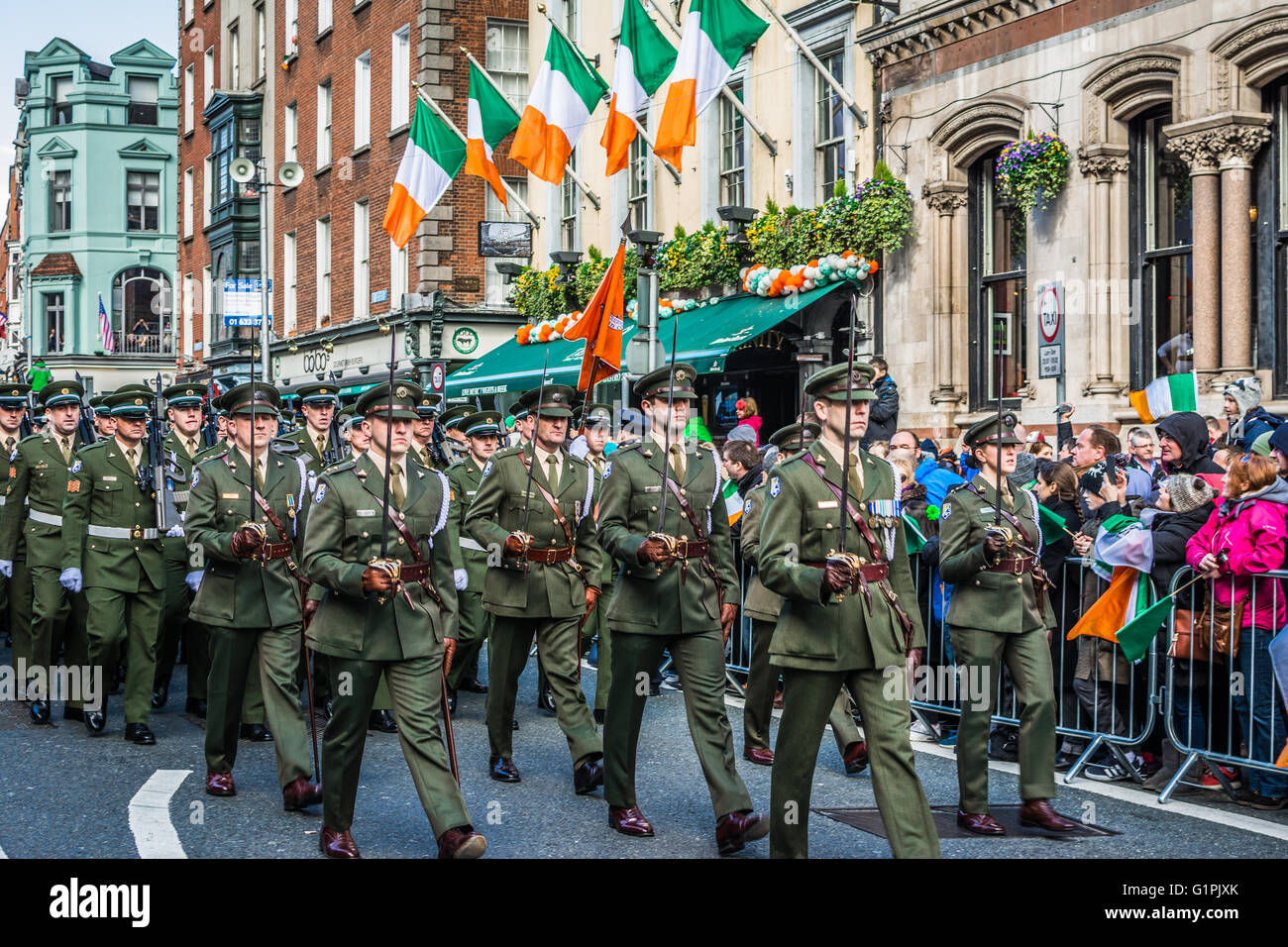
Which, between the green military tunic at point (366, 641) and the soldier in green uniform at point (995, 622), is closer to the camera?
the green military tunic at point (366, 641)

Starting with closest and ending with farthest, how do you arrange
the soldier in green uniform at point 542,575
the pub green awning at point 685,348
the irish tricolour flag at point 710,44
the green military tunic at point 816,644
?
the green military tunic at point 816,644, the soldier in green uniform at point 542,575, the irish tricolour flag at point 710,44, the pub green awning at point 685,348

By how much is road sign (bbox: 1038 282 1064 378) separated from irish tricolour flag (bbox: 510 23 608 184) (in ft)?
17.4

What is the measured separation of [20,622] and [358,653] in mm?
5773

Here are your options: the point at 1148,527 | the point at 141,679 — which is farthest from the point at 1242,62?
the point at 141,679

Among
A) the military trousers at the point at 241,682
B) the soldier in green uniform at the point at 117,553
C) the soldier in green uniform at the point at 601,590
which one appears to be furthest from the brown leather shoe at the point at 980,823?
the soldier in green uniform at the point at 117,553

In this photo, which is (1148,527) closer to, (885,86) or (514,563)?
(514,563)

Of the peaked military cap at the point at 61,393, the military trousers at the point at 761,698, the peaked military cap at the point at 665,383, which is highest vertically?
the peaked military cap at the point at 61,393

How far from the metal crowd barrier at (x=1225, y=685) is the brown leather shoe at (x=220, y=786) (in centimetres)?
469

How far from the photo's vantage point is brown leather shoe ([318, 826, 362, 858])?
6539mm

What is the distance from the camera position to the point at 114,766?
859 cm

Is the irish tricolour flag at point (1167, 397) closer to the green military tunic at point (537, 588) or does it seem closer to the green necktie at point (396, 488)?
the green military tunic at point (537, 588)

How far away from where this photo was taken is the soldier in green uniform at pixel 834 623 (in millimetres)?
5863

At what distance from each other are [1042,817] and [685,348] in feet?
42.6

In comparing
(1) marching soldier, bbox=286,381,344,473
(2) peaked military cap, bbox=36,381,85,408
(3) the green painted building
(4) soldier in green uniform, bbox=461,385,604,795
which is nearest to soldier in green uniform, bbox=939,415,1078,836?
(4) soldier in green uniform, bbox=461,385,604,795
